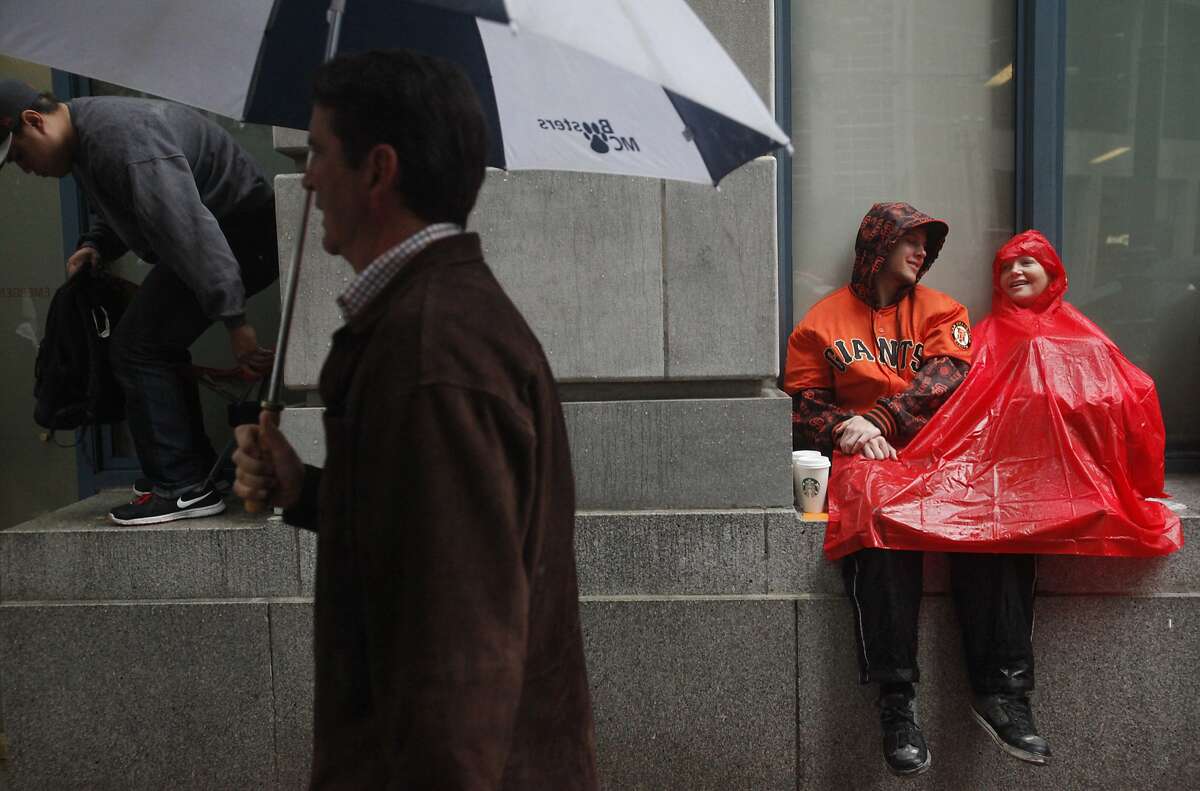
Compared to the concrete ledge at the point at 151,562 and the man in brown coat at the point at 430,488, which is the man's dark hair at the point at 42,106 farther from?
the man in brown coat at the point at 430,488

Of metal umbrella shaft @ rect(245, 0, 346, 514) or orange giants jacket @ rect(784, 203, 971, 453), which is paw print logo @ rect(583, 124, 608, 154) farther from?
orange giants jacket @ rect(784, 203, 971, 453)

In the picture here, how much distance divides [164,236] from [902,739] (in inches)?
128

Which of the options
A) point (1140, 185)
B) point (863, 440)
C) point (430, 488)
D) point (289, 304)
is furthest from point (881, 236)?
point (430, 488)

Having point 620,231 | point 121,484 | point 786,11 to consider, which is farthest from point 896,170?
point 121,484

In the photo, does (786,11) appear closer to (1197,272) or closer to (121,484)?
(1197,272)

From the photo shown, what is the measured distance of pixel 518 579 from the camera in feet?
5.45

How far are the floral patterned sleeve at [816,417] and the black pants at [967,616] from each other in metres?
0.68

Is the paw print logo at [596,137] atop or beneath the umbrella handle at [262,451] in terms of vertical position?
atop

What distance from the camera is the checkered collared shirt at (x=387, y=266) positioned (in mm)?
1783

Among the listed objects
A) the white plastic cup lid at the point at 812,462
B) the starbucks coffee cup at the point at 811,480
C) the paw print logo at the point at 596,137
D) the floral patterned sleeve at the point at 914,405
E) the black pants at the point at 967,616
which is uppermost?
the paw print logo at the point at 596,137

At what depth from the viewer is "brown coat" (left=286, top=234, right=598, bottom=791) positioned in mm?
1586

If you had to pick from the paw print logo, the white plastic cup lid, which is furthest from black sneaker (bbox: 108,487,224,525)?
the paw print logo

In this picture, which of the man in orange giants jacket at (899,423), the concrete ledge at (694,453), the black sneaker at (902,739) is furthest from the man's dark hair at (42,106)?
the black sneaker at (902,739)

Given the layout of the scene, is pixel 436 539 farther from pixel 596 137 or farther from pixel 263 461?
pixel 596 137
